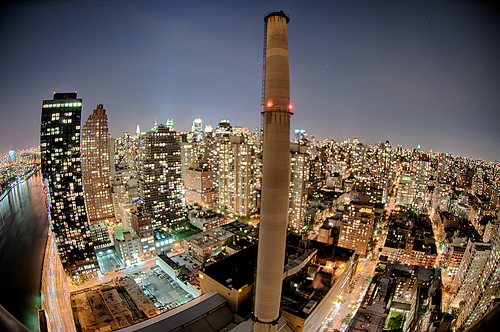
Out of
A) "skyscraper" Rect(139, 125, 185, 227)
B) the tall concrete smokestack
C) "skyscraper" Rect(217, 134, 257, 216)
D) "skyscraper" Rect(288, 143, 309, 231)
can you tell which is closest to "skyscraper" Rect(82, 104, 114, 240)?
"skyscraper" Rect(139, 125, 185, 227)

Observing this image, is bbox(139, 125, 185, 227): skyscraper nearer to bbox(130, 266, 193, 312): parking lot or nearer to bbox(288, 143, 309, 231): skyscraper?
bbox(130, 266, 193, 312): parking lot

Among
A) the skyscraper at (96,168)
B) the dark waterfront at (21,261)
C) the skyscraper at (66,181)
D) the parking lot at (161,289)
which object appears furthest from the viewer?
the skyscraper at (96,168)

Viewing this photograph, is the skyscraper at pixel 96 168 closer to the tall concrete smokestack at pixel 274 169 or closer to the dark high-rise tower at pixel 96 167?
the dark high-rise tower at pixel 96 167

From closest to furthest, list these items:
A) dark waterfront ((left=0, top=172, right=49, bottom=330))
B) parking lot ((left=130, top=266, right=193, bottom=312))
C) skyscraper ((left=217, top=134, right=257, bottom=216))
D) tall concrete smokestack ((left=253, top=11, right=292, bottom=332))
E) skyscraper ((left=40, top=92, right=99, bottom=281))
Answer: dark waterfront ((left=0, top=172, right=49, bottom=330))
tall concrete smokestack ((left=253, top=11, right=292, bottom=332))
parking lot ((left=130, top=266, right=193, bottom=312))
skyscraper ((left=40, top=92, right=99, bottom=281))
skyscraper ((left=217, top=134, right=257, bottom=216))

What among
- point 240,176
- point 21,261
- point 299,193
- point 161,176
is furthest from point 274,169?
point 240,176

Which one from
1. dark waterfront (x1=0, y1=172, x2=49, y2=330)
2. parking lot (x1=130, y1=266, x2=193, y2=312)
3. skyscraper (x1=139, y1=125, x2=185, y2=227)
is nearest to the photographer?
dark waterfront (x1=0, y1=172, x2=49, y2=330)

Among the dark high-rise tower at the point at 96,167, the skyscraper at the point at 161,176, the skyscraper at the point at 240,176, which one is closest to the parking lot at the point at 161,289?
the skyscraper at the point at 161,176

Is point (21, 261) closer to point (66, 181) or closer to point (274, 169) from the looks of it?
point (274, 169)
